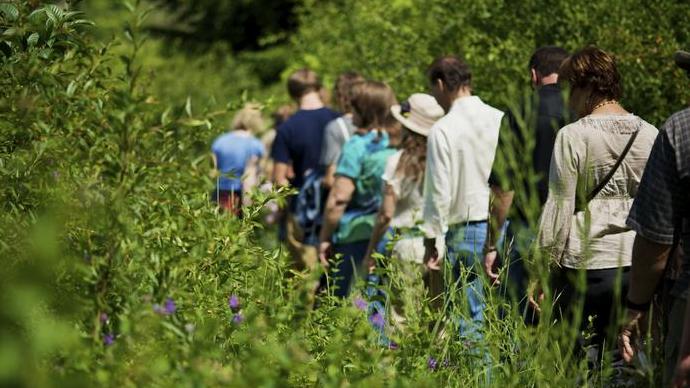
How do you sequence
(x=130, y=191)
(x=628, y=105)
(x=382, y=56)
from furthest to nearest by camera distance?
(x=382, y=56) < (x=628, y=105) < (x=130, y=191)

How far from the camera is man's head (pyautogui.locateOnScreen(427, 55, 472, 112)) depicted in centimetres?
674

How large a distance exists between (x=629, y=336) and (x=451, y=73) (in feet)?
8.70

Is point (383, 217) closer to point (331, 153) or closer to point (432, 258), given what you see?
point (432, 258)

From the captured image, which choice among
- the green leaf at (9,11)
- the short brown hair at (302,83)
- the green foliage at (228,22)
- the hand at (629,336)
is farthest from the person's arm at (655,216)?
the green foliage at (228,22)

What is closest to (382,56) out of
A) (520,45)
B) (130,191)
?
(520,45)

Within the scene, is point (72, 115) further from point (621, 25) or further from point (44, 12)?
point (621, 25)

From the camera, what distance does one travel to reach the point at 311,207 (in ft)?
29.6

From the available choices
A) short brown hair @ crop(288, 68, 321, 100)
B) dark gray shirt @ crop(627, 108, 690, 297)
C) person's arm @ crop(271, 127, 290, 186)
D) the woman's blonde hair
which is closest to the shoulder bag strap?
dark gray shirt @ crop(627, 108, 690, 297)

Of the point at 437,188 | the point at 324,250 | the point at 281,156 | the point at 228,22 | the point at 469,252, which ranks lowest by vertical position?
the point at 228,22

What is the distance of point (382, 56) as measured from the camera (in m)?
12.9

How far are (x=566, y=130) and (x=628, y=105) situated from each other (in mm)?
3192

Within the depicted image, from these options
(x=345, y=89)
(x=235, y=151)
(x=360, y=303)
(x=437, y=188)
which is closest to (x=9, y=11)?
(x=360, y=303)

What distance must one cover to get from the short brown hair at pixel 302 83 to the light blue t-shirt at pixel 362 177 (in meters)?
1.65

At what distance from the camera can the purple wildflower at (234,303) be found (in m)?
4.07
